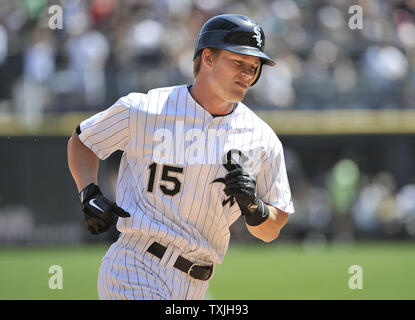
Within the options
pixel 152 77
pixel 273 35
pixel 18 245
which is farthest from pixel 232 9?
pixel 18 245

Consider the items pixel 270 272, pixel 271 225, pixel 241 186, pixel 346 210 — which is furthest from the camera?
pixel 346 210

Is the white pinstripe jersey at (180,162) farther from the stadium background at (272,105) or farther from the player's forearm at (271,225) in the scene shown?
the stadium background at (272,105)

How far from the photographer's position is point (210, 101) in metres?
4.26

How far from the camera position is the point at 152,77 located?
14508mm

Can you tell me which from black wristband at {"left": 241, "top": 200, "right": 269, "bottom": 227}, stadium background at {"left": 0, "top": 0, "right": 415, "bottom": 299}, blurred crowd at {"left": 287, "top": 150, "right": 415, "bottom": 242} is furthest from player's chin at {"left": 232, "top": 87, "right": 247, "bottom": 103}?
blurred crowd at {"left": 287, "top": 150, "right": 415, "bottom": 242}

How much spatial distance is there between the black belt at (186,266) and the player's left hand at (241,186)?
1.34ft

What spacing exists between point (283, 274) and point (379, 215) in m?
4.88

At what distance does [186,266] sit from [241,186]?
20.1 inches

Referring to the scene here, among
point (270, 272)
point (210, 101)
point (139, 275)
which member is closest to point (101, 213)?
point (139, 275)

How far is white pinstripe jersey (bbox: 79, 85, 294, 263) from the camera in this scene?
4078mm

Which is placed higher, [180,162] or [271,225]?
[180,162]

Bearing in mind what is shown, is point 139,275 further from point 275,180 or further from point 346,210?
point 346,210

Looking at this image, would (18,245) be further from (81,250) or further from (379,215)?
(379,215)

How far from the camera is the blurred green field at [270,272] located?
9.27m
